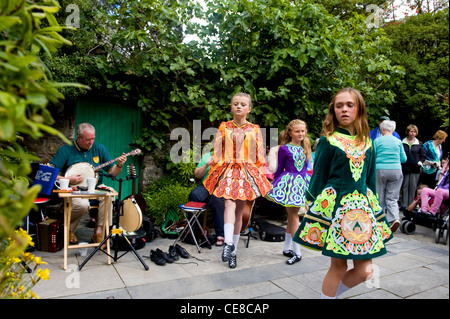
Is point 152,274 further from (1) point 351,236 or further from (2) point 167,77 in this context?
(2) point 167,77

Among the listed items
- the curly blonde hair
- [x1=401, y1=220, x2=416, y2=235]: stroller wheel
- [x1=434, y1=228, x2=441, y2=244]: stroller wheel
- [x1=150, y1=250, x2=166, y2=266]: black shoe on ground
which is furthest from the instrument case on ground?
[x1=434, y1=228, x2=441, y2=244]: stroller wheel

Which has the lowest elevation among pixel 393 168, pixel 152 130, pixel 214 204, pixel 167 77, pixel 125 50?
pixel 214 204

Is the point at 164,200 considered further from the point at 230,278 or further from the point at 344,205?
the point at 344,205

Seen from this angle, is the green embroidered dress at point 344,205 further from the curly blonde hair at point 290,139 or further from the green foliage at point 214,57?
the green foliage at point 214,57

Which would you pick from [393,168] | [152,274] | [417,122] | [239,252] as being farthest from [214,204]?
[417,122]

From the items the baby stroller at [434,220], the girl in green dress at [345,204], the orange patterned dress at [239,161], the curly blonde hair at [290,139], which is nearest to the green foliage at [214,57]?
the curly blonde hair at [290,139]

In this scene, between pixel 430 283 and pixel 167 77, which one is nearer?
pixel 430 283

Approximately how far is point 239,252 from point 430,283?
7.43 feet

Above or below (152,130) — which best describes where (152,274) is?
below

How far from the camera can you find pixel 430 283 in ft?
11.7

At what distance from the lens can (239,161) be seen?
13.4ft

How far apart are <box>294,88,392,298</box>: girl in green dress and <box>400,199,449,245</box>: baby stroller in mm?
3814

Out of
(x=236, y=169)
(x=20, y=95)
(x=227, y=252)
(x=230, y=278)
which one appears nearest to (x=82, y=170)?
(x=236, y=169)

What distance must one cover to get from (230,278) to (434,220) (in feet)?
13.7
